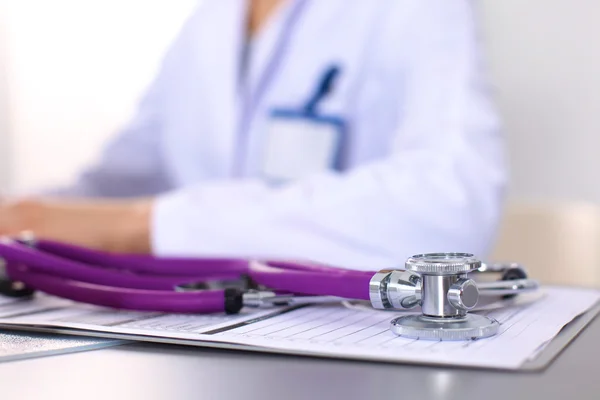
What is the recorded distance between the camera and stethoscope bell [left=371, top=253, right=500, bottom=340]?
33cm

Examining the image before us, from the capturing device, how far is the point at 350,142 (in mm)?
1064

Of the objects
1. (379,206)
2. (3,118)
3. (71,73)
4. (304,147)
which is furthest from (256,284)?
(3,118)

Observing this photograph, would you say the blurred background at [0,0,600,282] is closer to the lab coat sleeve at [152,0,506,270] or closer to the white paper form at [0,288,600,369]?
the lab coat sleeve at [152,0,506,270]

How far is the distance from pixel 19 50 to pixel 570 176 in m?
1.48

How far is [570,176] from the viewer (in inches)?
Result: 59.0

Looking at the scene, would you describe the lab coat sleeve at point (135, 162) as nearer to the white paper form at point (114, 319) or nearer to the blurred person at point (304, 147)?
the blurred person at point (304, 147)

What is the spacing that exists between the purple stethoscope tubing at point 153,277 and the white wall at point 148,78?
0.81 m

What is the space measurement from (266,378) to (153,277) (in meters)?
0.18

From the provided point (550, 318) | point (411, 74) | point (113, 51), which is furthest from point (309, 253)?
point (113, 51)

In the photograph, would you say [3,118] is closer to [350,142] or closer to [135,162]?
[135,162]

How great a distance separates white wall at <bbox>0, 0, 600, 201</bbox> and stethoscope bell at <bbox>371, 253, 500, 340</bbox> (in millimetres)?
998

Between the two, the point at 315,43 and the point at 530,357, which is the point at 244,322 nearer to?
the point at 530,357

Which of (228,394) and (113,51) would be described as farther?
(113,51)

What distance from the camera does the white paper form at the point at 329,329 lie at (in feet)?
1.00
